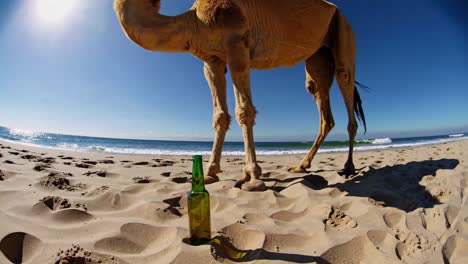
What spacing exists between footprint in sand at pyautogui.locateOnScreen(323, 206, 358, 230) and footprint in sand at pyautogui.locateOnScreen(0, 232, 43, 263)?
149 cm

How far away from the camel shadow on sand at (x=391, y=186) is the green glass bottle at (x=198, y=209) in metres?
1.34

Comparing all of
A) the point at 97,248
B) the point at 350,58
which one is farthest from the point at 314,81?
the point at 97,248

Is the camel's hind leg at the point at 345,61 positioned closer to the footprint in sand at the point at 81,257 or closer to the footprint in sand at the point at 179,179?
the footprint in sand at the point at 179,179

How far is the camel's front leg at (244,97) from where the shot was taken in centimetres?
242

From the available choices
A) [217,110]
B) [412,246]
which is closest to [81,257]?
[412,246]

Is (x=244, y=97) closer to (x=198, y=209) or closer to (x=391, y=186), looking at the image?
(x=198, y=209)

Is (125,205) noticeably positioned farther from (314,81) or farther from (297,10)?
(314,81)

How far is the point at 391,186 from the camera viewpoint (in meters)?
2.38

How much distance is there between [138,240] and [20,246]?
19.5 inches

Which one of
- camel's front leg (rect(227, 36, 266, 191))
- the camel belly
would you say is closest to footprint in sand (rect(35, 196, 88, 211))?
camel's front leg (rect(227, 36, 266, 191))

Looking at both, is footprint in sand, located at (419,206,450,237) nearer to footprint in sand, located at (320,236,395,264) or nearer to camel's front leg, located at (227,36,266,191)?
footprint in sand, located at (320,236,395,264)

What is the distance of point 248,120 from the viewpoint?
2.45 meters

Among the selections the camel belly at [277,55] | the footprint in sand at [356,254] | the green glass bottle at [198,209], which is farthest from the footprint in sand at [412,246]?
the camel belly at [277,55]

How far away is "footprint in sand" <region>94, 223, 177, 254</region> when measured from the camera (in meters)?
1.16
